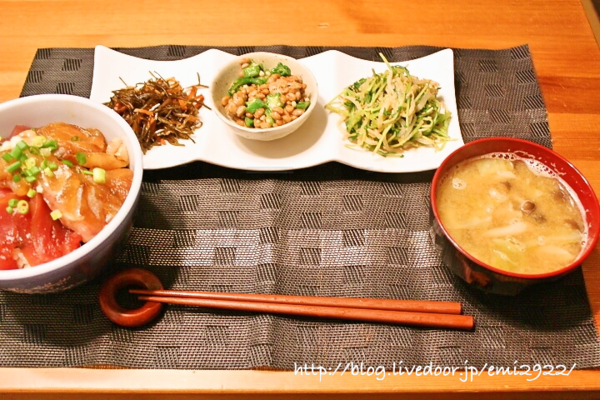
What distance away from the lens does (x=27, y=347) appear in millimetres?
1330

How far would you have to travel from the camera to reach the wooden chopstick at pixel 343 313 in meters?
1.34

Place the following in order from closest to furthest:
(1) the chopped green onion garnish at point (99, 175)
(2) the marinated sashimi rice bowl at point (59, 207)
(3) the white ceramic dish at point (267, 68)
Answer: (2) the marinated sashimi rice bowl at point (59, 207)
(1) the chopped green onion garnish at point (99, 175)
(3) the white ceramic dish at point (267, 68)

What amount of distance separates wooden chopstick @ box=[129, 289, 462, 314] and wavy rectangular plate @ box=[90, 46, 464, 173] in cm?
51

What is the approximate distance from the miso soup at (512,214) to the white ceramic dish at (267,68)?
0.61 metres

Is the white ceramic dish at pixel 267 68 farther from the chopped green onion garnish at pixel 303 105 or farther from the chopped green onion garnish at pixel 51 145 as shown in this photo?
the chopped green onion garnish at pixel 51 145

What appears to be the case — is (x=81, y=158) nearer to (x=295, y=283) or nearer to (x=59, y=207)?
(x=59, y=207)

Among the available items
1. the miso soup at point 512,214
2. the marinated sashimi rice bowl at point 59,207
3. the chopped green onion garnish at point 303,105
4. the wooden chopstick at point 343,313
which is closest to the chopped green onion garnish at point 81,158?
the marinated sashimi rice bowl at point 59,207

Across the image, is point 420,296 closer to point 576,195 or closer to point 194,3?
point 576,195

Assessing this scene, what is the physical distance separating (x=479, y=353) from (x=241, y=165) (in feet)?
3.33

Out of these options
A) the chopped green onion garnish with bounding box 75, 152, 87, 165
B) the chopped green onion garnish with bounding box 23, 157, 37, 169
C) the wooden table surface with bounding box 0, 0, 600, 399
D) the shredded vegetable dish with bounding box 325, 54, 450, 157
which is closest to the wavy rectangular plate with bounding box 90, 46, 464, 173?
the shredded vegetable dish with bounding box 325, 54, 450, 157

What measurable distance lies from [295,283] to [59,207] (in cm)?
73

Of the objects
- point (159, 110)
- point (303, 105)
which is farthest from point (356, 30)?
point (159, 110)

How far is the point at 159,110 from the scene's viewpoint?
1.82 metres

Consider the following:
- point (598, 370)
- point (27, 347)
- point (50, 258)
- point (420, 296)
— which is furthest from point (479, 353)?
point (27, 347)
